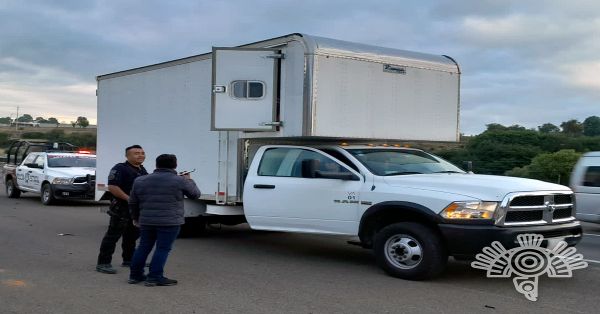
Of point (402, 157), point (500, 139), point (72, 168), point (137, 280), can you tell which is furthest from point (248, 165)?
point (500, 139)

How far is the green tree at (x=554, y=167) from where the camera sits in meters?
21.0

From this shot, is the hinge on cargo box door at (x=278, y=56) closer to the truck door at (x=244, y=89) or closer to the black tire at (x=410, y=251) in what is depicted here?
the truck door at (x=244, y=89)

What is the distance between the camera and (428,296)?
6648mm

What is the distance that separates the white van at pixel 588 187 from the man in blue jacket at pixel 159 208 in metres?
8.92

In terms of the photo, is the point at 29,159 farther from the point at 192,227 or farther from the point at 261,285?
the point at 261,285

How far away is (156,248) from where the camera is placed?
7027 millimetres

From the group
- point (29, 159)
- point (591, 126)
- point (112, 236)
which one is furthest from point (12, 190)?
point (591, 126)

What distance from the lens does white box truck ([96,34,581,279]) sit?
7.21 m

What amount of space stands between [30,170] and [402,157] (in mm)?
14135

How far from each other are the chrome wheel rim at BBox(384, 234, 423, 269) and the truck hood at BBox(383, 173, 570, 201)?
63cm

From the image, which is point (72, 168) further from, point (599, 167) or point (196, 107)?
point (599, 167)

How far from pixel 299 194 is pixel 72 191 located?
1104cm

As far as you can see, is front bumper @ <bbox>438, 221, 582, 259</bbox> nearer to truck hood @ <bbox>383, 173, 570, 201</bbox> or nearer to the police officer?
truck hood @ <bbox>383, 173, 570, 201</bbox>

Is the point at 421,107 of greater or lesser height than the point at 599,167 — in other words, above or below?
above
